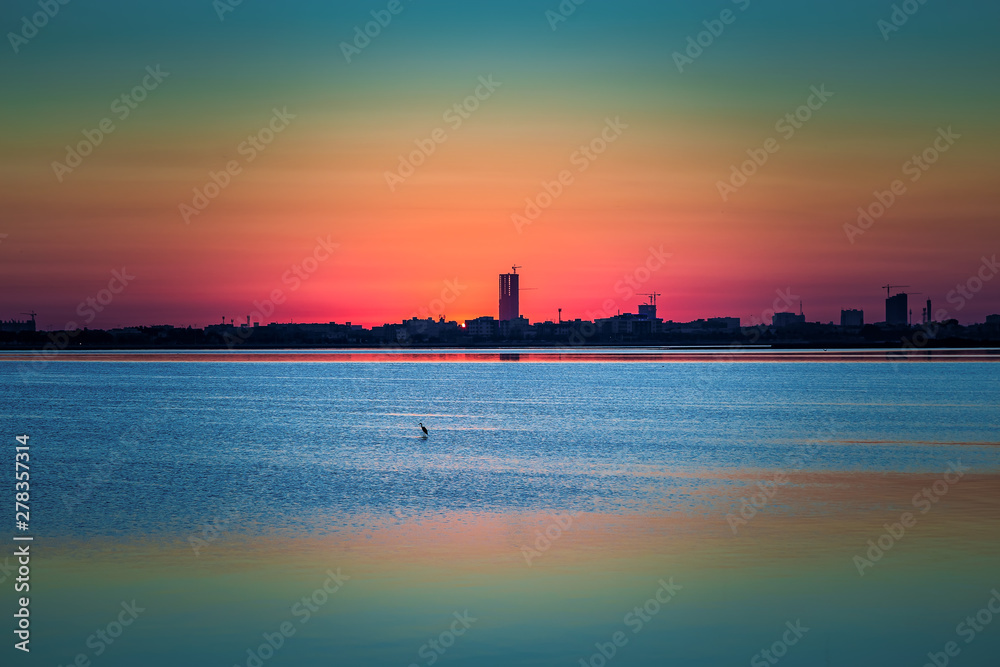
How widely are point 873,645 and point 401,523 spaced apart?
417 inches

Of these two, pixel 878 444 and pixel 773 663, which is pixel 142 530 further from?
pixel 878 444

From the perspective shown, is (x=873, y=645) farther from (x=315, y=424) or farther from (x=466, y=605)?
(x=315, y=424)

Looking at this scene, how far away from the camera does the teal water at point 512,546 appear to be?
39.7ft

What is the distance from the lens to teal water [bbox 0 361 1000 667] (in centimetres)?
1210

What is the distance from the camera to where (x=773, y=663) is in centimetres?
1125

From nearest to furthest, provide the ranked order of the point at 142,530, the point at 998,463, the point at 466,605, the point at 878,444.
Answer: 1. the point at 466,605
2. the point at 142,530
3. the point at 998,463
4. the point at 878,444

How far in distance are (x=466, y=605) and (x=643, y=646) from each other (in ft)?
9.39

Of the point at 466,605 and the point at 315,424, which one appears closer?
the point at 466,605

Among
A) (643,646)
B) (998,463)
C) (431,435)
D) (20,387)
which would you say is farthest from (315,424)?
(20,387)

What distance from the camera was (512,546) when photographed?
57.3ft

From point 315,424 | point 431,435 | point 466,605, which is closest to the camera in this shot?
point 466,605

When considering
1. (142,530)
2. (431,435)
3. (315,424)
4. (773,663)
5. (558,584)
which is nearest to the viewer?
(773,663)

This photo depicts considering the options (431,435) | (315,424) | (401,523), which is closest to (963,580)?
(401,523)

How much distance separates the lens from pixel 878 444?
117 ft
